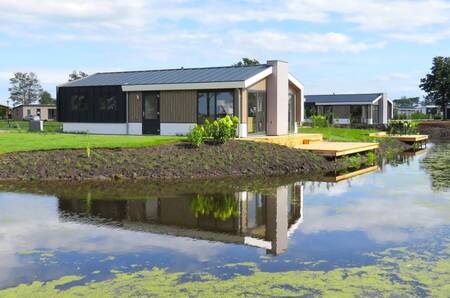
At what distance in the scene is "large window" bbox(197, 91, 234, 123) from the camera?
993 inches

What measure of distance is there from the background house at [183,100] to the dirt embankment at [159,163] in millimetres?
4645

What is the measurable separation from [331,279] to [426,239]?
9.79 feet

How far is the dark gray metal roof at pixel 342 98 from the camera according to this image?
52.1 m

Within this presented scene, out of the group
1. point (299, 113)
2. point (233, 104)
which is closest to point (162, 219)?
point (233, 104)

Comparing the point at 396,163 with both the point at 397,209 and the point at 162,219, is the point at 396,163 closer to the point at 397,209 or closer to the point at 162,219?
the point at 397,209

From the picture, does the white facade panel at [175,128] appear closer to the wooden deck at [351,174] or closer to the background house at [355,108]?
the wooden deck at [351,174]

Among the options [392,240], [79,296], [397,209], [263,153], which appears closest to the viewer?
[79,296]

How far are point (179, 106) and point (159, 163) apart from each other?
889cm

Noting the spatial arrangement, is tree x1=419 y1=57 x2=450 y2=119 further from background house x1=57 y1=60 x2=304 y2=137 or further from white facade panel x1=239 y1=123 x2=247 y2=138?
white facade panel x1=239 y1=123 x2=247 y2=138

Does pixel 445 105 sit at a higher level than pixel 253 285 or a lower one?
higher

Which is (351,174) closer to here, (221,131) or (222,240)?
(221,131)

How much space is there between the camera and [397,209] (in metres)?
12.3

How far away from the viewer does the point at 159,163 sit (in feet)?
59.9

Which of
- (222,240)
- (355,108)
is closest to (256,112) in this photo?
(222,240)
